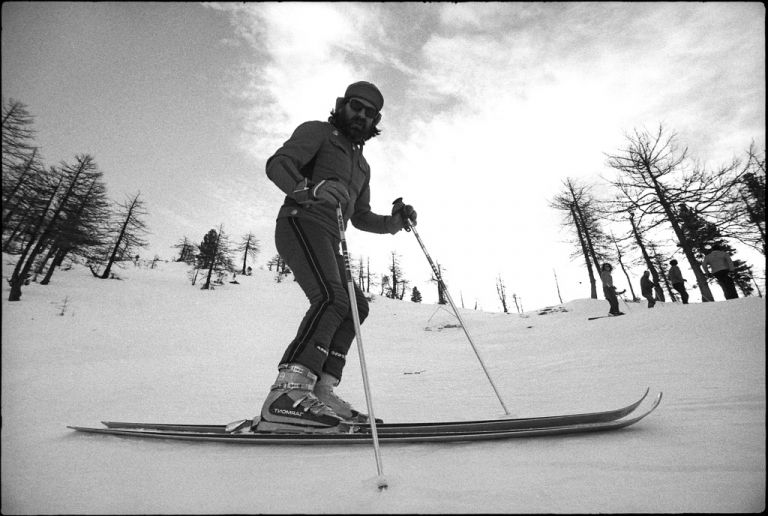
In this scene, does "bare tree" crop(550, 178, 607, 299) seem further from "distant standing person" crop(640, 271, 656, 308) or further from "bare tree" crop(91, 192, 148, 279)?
"bare tree" crop(91, 192, 148, 279)

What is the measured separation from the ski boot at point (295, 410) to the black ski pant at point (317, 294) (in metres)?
0.08

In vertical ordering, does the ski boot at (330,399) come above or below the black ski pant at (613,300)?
below

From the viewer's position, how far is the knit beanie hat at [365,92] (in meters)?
2.90

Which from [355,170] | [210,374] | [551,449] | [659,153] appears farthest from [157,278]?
[659,153]

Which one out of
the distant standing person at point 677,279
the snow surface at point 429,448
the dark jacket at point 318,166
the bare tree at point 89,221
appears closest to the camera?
the snow surface at point 429,448

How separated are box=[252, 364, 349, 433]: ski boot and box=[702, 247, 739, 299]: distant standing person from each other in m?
10.5

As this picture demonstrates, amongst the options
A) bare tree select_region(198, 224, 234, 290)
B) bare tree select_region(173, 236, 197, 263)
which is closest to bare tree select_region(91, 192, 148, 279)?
bare tree select_region(198, 224, 234, 290)

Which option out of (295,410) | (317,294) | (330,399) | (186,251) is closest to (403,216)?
(317,294)

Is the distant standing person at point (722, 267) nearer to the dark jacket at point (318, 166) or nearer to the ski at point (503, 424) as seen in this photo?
the ski at point (503, 424)

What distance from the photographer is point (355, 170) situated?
290cm

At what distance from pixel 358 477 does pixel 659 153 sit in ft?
59.4

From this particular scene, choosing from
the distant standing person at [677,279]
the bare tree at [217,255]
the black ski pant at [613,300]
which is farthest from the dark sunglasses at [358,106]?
the bare tree at [217,255]

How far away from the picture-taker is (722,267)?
7.96m

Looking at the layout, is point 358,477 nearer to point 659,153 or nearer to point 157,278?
point 659,153
